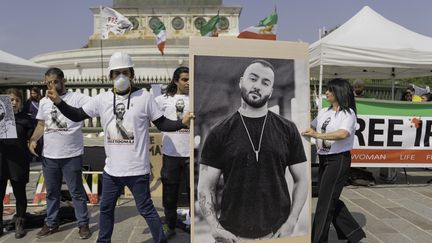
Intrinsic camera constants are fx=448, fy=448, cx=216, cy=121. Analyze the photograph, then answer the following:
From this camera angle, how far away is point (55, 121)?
5.19 m

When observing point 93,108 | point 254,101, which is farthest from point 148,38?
point 254,101

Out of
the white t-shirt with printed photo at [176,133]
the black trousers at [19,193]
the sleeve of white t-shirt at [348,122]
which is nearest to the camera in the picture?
the sleeve of white t-shirt at [348,122]

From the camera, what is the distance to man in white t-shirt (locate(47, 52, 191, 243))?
161 inches

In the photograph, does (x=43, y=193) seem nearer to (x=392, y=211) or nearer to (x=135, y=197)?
(x=135, y=197)

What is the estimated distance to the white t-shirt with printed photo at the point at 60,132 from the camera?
5.16m

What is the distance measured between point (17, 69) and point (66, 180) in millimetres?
6619

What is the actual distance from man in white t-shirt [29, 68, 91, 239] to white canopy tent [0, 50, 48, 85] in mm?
5902

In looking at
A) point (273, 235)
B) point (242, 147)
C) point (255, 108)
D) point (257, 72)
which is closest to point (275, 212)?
point (273, 235)

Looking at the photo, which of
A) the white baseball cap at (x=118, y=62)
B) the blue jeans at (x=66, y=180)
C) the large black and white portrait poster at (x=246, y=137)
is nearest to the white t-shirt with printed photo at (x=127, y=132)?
the white baseball cap at (x=118, y=62)

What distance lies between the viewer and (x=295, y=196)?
3.83 m

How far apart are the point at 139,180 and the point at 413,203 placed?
500cm

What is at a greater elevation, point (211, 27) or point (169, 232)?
point (211, 27)

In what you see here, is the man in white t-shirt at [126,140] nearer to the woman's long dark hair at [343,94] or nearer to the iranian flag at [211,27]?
the woman's long dark hair at [343,94]

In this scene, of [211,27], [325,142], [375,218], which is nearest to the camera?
[325,142]
